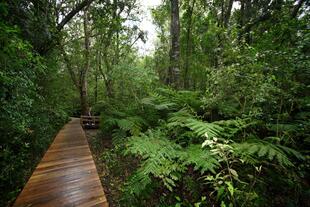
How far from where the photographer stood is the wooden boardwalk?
9.60ft

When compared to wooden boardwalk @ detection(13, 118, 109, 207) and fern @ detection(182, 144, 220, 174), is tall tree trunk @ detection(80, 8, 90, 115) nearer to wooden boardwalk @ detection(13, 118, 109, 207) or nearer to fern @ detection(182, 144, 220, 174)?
wooden boardwalk @ detection(13, 118, 109, 207)

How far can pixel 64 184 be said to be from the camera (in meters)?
3.49

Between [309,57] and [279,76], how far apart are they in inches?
24.6

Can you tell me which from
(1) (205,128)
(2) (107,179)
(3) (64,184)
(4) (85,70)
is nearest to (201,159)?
(1) (205,128)

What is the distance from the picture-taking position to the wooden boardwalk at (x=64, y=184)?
2.93m

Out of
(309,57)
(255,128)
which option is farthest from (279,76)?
(255,128)

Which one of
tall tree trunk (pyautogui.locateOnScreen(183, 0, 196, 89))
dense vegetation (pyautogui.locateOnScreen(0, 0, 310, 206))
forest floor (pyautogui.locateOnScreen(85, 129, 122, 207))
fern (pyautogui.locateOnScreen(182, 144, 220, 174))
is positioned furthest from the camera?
tall tree trunk (pyautogui.locateOnScreen(183, 0, 196, 89))

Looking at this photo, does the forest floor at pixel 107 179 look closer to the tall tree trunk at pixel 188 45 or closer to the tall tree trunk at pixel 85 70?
the tall tree trunk at pixel 188 45

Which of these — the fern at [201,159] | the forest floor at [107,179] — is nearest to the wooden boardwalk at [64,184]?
the forest floor at [107,179]

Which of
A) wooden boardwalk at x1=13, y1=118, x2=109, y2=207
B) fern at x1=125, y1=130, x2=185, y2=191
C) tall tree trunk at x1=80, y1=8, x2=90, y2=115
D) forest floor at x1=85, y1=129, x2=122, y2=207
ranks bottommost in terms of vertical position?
forest floor at x1=85, y1=129, x2=122, y2=207

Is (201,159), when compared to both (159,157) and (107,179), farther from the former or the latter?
(107,179)

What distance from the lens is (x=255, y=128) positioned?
12.9 ft

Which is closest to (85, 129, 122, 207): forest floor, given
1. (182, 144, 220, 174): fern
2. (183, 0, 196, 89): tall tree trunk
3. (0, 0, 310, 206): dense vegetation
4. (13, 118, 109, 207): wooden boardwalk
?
(0, 0, 310, 206): dense vegetation

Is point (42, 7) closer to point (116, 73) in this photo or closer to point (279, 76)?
point (116, 73)
